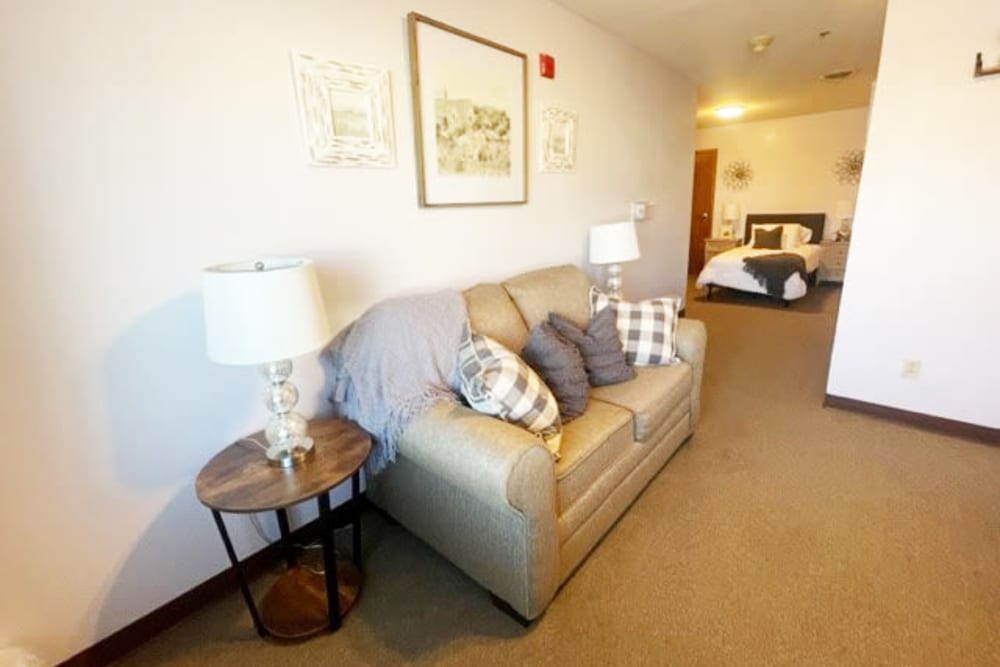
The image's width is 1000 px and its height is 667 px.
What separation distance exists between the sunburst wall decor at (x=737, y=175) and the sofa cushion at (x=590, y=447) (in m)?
6.77

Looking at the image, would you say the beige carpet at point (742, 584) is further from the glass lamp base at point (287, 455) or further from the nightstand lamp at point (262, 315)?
the nightstand lamp at point (262, 315)

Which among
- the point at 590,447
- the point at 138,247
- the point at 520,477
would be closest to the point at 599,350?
the point at 590,447

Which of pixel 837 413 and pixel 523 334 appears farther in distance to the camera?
pixel 837 413

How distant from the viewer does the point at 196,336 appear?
1.46 m

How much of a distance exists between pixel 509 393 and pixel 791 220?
7022 millimetres

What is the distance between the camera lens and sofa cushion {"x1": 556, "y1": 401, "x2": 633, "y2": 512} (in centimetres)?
153

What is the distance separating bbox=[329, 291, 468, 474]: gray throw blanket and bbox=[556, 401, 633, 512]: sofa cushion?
1.49 feet

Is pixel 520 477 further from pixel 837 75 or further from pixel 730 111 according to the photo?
pixel 730 111

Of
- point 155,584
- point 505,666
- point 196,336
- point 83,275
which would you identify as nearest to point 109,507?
point 155,584

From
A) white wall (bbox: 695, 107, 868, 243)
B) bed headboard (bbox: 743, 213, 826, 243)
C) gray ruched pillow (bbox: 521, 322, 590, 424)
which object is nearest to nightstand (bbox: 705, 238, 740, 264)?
bed headboard (bbox: 743, 213, 826, 243)

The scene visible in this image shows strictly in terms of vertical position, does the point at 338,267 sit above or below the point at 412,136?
below

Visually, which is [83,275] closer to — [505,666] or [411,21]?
[411,21]

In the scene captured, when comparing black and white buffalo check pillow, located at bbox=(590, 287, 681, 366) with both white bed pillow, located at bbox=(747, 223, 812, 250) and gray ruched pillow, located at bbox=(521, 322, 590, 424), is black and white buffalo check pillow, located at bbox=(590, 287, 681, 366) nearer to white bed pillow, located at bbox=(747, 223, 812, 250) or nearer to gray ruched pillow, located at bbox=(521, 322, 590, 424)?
gray ruched pillow, located at bbox=(521, 322, 590, 424)

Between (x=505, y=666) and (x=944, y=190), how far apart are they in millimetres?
2971
